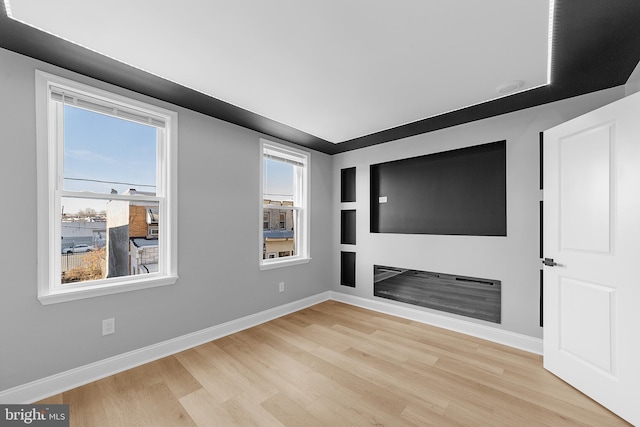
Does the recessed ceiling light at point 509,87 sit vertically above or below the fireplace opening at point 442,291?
above

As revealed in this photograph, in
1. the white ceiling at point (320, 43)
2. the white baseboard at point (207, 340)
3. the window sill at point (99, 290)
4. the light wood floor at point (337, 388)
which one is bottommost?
the light wood floor at point (337, 388)

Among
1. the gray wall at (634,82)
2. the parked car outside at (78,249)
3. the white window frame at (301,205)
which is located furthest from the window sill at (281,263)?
the gray wall at (634,82)

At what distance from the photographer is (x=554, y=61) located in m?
2.01

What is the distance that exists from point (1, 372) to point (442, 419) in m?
2.98

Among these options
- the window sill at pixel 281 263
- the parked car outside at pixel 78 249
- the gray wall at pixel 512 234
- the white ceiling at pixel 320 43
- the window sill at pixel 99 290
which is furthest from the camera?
the window sill at pixel 281 263

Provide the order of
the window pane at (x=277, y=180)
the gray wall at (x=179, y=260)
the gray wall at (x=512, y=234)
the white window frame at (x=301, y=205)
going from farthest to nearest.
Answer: the white window frame at (x=301, y=205), the window pane at (x=277, y=180), the gray wall at (x=512, y=234), the gray wall at (x=179, y=260)

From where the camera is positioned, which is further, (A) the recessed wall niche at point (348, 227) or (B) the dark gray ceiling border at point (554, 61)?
(A) the recessed wall niche at point (348, 227)

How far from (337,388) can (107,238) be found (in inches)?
91.7

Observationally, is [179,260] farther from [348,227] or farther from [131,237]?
[348,227]

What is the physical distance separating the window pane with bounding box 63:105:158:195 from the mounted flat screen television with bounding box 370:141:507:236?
2.93 m

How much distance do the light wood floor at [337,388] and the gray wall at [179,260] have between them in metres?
0.32

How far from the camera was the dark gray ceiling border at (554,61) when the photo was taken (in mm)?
1554

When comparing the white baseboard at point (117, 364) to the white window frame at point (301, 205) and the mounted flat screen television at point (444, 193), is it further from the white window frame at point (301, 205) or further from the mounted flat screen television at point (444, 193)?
the mounted flat screen television at point (444, 193)

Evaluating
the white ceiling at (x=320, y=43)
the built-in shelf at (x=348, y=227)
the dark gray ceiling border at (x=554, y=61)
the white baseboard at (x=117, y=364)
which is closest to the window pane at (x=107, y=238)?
the white baseboard at (x=117, y=364)
